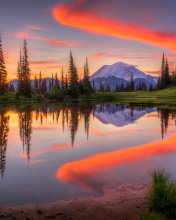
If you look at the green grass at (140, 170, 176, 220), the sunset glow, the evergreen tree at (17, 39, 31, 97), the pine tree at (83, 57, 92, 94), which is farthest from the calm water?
the pine tree at (83, 57, 92, 94)

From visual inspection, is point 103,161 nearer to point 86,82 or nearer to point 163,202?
point 163,202

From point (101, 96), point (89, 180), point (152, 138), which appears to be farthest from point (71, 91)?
point (89, 180)

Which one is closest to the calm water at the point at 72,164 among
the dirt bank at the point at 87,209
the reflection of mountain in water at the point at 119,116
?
the dirt bank at the point at 87,209

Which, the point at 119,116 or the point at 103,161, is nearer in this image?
the point at 103,161

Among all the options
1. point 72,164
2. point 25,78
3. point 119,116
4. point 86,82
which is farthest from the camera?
point 86,82

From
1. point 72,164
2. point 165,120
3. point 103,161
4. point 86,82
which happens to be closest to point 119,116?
point 165,120

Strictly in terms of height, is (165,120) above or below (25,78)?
below

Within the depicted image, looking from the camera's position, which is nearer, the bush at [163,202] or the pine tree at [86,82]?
the bush at [163,202]

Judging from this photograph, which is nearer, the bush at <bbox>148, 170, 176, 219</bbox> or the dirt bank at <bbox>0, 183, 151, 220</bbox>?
the bush at <bbox>148, 170, 176, 219</bbox>

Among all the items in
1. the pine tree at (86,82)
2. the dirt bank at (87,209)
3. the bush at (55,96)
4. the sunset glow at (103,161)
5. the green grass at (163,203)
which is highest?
the pine tree at (86,82)

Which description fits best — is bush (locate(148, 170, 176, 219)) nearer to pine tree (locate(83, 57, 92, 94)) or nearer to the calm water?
the calm water

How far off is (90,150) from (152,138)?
16.2ft

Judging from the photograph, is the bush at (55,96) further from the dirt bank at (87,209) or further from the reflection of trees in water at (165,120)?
the dirt bank at (87,209)

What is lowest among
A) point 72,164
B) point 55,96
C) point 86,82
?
point 72,164
